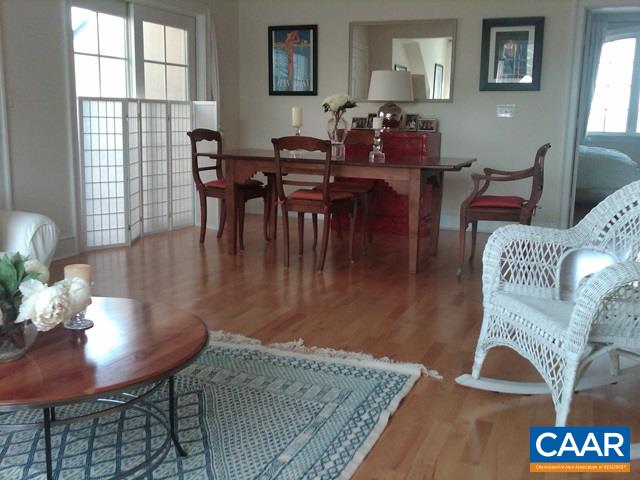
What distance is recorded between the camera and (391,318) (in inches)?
138

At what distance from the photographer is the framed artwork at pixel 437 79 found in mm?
6188

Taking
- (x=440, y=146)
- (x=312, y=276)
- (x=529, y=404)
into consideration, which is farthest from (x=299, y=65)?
(x=529, y=404)

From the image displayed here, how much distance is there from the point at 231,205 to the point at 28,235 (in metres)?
1.71

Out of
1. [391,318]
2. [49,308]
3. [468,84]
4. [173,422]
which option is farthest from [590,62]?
[49,308]

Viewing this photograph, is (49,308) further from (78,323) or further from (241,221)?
(241,221)

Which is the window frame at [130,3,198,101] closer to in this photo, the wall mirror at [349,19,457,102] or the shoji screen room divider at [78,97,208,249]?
the shoji screen room divider at [78,97,208,249]

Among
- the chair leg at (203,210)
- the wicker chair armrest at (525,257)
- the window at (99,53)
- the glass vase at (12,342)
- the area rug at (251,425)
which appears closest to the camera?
the glass vase at (12,342)

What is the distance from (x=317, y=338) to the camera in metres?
3.16

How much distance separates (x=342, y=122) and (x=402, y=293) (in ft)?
5.51

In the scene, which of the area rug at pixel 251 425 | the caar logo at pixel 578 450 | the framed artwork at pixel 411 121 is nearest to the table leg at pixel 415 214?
the area rug at pixel 251 425

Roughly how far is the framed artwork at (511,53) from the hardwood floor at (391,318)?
4.70ft

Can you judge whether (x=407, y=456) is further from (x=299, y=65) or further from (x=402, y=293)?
(x=299, y=65)

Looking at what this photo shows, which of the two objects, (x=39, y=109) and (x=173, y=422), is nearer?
(x=173, y=422)

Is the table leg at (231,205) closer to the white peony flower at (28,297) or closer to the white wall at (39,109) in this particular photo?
the white wall at (39,109)
